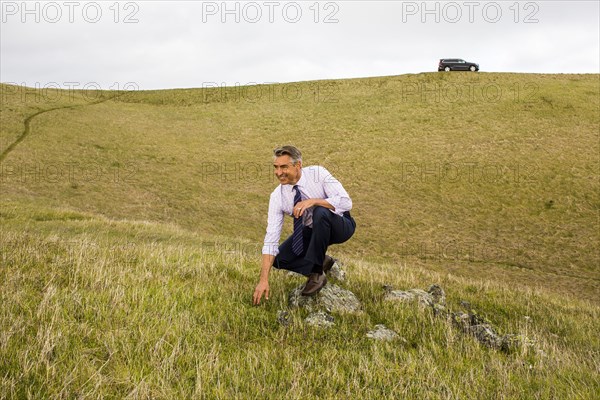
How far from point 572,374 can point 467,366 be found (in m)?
1.02

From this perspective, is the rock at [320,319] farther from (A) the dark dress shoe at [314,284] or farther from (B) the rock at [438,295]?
(B) the rock at [438,295]

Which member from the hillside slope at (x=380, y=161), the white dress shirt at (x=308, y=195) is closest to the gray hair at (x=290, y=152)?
the white dress shirt at (x=308, y=195)

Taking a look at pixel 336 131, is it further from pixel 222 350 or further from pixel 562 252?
pixel 222 350

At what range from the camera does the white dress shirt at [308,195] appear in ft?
18.6

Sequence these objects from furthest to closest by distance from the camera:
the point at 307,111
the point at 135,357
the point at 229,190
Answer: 1. the point at 307,111
2. the point at 229,190
3. the point at 135,357

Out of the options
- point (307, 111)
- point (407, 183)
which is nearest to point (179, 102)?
point (307, 111)

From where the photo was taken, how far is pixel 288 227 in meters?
25.2

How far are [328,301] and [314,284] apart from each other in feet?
1.17

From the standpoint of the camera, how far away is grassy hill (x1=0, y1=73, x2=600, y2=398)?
355 cm

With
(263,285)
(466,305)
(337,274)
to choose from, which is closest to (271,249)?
(263,285)

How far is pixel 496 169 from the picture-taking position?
32.9m

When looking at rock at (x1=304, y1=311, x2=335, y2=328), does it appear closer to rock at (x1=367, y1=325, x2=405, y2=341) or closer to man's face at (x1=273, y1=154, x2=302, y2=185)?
rock at (x1=367, y1=325, x2=405, y2=341)

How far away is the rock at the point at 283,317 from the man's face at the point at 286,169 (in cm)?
174

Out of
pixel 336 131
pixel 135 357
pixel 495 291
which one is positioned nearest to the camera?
pixel 135 357
